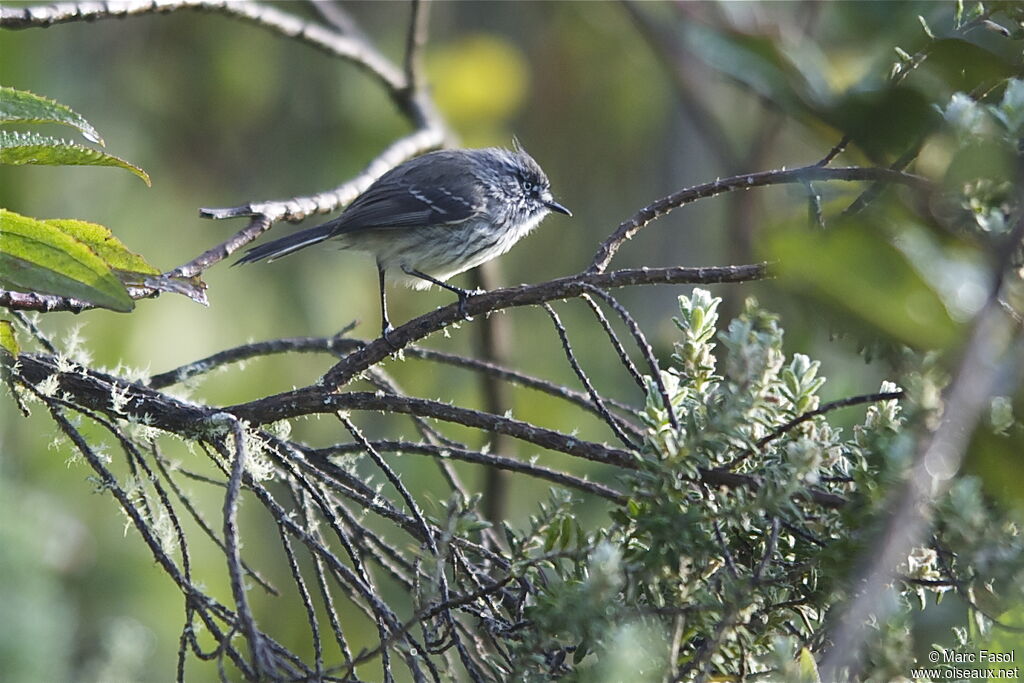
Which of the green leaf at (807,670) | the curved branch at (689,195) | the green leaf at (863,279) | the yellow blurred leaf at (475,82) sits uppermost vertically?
the yellow blurred leaf at (475,82)

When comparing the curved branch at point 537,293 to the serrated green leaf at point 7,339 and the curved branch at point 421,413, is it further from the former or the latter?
the serrated green leaf at point 7,339

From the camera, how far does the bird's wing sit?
3.86m

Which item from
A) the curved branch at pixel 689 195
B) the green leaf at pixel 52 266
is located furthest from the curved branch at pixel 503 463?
the green leaf at pixel 52 266

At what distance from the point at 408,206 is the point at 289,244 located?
24.7 inches

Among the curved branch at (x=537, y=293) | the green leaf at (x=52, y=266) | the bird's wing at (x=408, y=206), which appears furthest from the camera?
the bird's wing at (x=408, y=206)

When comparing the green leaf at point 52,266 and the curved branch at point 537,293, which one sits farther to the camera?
the curved branch at point 537,293

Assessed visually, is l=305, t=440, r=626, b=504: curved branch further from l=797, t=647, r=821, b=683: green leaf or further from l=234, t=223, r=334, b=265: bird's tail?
l=234, t=223, r=334, b=265: bird's tail

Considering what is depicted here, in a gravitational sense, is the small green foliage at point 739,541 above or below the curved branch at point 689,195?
below

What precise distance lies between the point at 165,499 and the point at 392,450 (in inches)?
14.5

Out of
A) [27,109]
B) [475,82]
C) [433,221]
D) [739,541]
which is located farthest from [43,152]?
[475,82]

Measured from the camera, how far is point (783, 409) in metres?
1.51

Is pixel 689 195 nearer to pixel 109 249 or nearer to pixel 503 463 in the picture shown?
pixel 503 463

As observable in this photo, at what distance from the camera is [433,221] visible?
3959 millimetres

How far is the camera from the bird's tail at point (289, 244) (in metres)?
3.34
